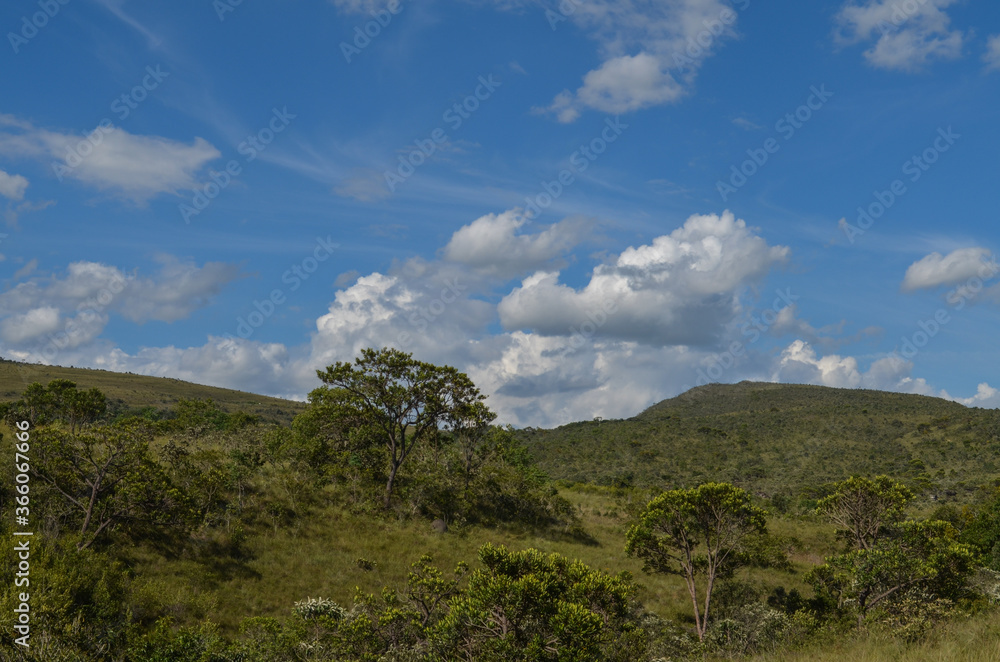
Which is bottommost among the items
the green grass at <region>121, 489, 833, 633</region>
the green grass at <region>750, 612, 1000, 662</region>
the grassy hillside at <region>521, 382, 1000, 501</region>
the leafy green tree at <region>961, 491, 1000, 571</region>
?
the green grass at <region>121, 489, 833, 633</region>

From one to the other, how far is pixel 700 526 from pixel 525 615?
1776 cm

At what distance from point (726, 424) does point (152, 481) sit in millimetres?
111246

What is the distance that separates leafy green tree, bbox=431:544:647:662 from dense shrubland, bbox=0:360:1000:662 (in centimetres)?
5

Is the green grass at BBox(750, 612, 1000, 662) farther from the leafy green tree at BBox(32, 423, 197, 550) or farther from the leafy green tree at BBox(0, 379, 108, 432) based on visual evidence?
the leafy green tree at BBox(0, 379, 108, 432)

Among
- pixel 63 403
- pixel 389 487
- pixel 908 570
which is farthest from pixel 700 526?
pixel 63 403

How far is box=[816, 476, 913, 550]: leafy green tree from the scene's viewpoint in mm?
30438

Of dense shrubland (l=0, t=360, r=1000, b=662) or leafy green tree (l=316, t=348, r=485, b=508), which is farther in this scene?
leafy green tree (l=316, t=348, r=485, b=508)

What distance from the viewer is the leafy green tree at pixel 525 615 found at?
39.2 feet

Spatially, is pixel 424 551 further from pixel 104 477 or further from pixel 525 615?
pixel 525 615

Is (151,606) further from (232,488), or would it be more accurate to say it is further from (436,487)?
(436,487)

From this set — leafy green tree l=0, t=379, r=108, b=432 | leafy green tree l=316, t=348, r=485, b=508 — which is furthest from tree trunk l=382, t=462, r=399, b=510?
leafy green tree l=0, t=379, r=108, b=432

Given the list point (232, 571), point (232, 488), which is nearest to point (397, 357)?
point (232, 488)

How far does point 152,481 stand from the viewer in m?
23.8

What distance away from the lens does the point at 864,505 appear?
1230 inches
